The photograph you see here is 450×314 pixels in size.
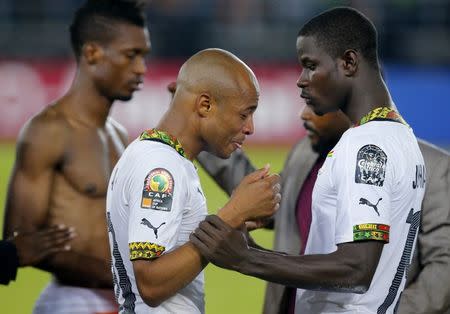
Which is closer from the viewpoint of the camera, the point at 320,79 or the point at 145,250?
the point at 145,250

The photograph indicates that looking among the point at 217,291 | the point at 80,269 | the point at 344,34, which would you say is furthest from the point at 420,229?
the point at 217,291

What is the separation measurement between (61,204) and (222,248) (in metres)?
2.08

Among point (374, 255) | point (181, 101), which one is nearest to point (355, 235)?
point (374, 255)

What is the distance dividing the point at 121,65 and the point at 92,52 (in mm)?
210

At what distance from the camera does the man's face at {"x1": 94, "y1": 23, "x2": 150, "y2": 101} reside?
5879 millimetres

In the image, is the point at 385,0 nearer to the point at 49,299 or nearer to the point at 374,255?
the point at 49,299

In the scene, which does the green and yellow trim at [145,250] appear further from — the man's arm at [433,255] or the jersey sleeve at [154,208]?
the man's arm at [433,255]

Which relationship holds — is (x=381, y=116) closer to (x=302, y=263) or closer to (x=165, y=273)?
(x=302, y=263)

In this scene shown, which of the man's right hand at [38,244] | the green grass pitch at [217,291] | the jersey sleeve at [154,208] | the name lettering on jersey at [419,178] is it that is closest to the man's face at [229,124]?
the jersey sleeve at [154,208]

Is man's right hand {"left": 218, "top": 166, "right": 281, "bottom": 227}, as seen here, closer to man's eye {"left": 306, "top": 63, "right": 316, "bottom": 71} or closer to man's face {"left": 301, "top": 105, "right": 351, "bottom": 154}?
man's eye {"left": 306, "top": 63, "right": 316, "bottom": 71}

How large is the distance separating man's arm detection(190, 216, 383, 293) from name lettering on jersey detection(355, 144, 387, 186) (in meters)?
0.25

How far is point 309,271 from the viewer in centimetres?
366

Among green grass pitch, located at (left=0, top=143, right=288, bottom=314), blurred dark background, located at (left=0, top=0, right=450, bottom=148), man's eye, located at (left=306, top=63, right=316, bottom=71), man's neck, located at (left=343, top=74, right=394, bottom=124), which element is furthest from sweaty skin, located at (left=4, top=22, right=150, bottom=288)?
blurred dark background, located at (left=0, top=0, right=450, bottom=148)

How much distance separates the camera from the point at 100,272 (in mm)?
5406
